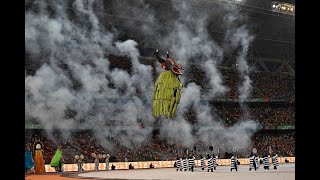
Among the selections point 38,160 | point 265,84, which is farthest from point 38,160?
point 265,84

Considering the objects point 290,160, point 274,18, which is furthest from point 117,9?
point 290,160

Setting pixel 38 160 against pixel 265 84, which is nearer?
pixel 38 160

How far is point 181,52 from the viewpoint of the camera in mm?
54125

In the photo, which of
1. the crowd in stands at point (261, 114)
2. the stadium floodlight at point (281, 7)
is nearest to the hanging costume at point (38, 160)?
the crowd in stands at point (261, 114)

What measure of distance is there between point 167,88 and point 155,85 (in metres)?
3.54

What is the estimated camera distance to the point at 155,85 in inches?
1763

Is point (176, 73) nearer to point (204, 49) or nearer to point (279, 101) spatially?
point (204, 49)

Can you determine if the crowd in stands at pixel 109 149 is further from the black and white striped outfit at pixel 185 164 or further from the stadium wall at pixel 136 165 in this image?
the black and white striped outfit at pixel 185 164

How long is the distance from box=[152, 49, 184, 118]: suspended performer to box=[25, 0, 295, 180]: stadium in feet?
0.64

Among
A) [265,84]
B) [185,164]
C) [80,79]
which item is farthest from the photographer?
[265,84]

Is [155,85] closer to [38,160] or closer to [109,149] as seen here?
[109,149]

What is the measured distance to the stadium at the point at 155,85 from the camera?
4138 cm

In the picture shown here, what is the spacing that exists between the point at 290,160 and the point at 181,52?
53.4 ft

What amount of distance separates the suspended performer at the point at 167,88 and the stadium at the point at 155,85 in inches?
7.7
